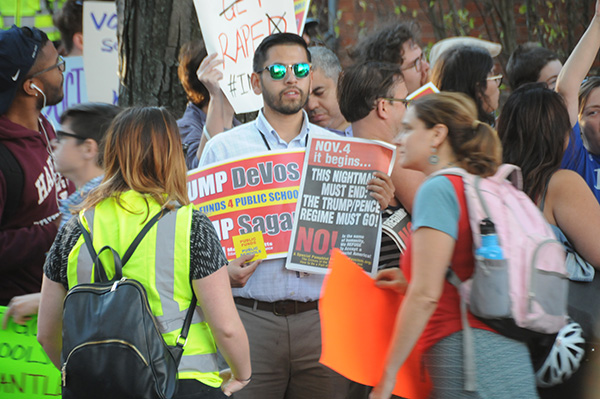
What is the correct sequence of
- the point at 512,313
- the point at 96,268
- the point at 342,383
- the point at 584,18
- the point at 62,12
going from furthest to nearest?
the point at 584,18 → the point at 62,12 → the point at 342,383 → the point at 96,268 → the point at 512,313

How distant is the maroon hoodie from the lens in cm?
356

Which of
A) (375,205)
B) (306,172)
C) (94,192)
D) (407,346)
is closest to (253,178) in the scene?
(306,172)

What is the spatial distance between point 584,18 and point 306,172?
5.81 m

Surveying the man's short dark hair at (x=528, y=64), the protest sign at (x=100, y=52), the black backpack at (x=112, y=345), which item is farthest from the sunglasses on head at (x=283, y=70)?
the protest sign at (x=100, y=52)

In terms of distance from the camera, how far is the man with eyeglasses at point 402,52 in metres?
4.67

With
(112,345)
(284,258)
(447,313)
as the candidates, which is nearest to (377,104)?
(284,258)

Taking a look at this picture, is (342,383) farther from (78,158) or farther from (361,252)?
(78,158)

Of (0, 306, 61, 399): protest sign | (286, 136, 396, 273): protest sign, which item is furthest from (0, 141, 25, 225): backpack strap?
(286, 136, 396, 273): protest sign

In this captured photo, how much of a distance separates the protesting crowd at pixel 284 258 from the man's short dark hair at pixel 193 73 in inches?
29.4

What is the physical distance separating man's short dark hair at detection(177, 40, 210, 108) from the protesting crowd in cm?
75

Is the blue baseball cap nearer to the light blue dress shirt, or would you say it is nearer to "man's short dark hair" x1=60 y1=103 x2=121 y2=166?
"man's short dark hair" x1=60 y1=103 x2=121 y2=166

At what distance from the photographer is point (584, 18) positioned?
798cm

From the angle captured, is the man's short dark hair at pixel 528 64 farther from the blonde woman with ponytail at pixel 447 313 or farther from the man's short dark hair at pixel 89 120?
the man's short dark hair at pixel 89 120

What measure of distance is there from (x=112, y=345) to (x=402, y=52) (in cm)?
303
